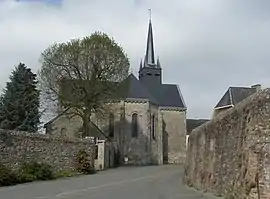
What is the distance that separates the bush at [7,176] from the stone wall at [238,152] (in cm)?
991

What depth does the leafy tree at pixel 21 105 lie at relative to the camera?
138 feet

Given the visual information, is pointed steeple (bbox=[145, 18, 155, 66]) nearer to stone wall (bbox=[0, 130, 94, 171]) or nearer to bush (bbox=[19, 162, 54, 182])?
stone wall (bbox=[0, 130, 94, 171])

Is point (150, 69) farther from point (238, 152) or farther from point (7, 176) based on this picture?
point (238, 152)

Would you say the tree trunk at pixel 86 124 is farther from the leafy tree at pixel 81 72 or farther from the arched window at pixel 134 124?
the arched window at pixel 134 124

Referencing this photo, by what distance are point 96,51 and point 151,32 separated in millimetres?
29876

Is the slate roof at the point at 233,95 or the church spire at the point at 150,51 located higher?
the church spire at the point at 150,51

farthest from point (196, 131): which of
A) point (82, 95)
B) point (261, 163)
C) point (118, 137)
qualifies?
point (118, 137)

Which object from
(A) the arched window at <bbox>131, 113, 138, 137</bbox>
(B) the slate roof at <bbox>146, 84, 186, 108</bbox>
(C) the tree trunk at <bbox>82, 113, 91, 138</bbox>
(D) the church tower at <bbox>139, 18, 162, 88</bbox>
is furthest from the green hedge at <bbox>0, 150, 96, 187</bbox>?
(D) the church tower at <bbox>139, 18, 162, 88</bbox>

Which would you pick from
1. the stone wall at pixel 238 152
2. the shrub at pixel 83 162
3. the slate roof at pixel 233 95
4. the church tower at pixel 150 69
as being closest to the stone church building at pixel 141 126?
the church tower at pixel 150 69

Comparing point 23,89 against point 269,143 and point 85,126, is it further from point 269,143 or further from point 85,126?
point 269,143

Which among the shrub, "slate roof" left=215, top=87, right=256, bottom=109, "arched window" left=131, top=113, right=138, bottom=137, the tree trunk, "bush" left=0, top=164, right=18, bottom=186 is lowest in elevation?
"bush" left=0, top=164, right=18, bottom=186

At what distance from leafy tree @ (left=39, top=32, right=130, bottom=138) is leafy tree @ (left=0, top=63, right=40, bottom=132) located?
5.98 ft

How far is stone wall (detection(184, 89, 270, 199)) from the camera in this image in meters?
11.0

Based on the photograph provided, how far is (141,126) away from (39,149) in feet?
95.3
